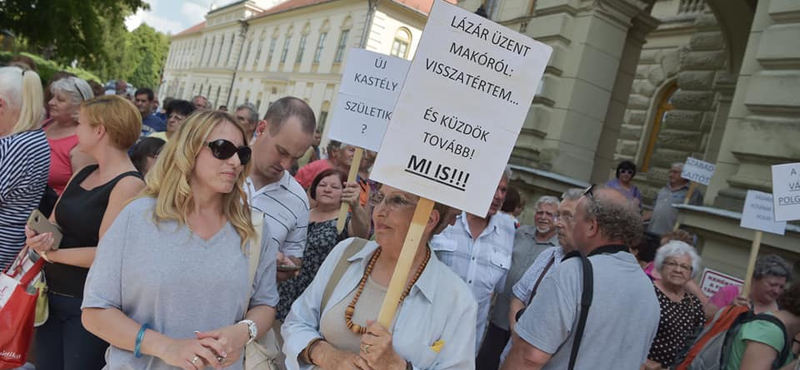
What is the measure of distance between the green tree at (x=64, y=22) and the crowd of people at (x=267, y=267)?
76.1 ft

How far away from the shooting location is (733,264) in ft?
19.2

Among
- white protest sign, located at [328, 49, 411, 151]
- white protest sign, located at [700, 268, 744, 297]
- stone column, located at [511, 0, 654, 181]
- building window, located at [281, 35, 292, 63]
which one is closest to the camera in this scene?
white protest sign, located at [328, 49, 411, 151]

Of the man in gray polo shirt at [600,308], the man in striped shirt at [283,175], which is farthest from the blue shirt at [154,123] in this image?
the man in gray polo shirt at [600,308]

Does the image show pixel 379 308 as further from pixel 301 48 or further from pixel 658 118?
pixel 301 48

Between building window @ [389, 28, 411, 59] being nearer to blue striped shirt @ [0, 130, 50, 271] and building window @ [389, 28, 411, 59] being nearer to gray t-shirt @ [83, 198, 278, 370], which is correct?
blue striped shirt @ [0, 130, 50, 271]

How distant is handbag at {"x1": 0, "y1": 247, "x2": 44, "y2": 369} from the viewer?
286 centimetres

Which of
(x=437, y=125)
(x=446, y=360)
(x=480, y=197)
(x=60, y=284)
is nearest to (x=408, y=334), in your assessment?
(x=446, y=360)

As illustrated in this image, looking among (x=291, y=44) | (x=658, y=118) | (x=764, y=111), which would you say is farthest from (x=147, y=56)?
(x=764, y=111)

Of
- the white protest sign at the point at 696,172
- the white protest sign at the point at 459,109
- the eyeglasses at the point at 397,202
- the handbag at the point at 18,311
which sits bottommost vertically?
the handbag at the point at 18,311

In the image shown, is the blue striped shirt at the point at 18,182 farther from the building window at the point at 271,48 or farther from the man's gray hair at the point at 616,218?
the building window at the point at 271,48

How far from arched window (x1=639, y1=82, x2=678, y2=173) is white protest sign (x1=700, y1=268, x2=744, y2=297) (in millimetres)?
8566

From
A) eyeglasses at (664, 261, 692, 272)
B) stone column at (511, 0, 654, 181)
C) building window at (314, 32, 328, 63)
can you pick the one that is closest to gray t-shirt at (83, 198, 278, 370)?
eyeglasses at (664, 261, 692, 272)

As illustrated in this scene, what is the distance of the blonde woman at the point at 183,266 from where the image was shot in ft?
7.09

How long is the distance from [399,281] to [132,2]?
1085 inches
